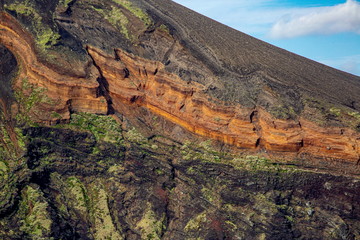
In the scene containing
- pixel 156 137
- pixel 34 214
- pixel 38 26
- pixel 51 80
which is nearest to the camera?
pixel 34 214

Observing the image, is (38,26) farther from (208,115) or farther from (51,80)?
(208,115)

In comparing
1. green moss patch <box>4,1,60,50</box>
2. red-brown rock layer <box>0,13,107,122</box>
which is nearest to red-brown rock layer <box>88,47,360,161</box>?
red-brown rock layer <box>0,13,107,122</box>

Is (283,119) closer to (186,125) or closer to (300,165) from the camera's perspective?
(300,165)

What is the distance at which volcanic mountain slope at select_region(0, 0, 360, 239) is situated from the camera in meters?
19.3

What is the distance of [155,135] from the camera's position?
2305 cm

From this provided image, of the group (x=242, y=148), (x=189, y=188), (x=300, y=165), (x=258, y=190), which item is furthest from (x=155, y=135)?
(x=300, y=165)

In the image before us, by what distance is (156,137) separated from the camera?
23.0 meters

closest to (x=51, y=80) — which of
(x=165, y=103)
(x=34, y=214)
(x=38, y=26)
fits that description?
(x=38, y=26)

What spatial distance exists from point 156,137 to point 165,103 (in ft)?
8.05

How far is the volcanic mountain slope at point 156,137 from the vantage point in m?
19.3

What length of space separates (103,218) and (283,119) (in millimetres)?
11968

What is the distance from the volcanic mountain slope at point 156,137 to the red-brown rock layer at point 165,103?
7 cm

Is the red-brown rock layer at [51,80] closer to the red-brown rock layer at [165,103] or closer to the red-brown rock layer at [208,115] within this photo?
the red-brown rock layer at [165,103]

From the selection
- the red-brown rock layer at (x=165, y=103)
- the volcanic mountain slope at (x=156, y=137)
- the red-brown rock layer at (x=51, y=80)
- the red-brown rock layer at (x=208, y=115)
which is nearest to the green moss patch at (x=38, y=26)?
the volcanic mountain slope at (x=156, y=137)
